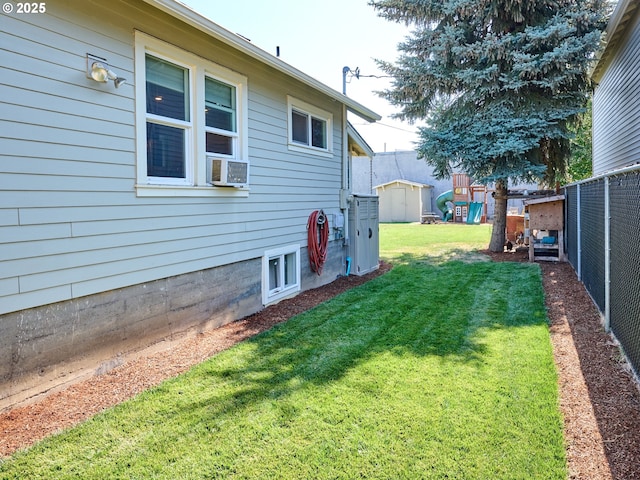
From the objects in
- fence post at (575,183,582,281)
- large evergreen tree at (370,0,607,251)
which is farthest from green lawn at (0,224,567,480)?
large evergreen tree at (370,0,607,251)

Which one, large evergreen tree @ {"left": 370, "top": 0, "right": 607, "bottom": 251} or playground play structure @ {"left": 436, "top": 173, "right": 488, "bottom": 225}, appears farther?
playground play structure @ {"left": 436, "top": 173, "right": 488, "bottom": 225}

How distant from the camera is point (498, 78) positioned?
33.6 feet

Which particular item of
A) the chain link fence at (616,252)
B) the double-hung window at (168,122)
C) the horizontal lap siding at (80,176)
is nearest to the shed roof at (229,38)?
the horizontal lap siding at (80,176)

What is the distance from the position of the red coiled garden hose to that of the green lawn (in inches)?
82.9

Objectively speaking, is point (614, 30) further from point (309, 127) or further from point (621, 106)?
point (309, 127)

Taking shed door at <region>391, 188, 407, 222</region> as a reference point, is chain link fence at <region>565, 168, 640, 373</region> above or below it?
below

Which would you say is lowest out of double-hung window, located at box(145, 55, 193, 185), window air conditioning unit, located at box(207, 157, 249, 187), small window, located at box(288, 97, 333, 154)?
window air conditioning unit, located at box(207, 157, 249, 187)

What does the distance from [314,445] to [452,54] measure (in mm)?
10682

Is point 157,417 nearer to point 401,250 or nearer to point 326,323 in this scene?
point 326,323

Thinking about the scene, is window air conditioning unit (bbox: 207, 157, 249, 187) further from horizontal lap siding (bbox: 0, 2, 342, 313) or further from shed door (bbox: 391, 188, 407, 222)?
shed door (bbox: 391, 188, 407, 222)

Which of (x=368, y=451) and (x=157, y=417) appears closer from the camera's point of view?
(x=368, y=451)

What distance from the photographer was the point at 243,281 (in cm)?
548

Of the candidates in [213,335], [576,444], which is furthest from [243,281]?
[576,444]

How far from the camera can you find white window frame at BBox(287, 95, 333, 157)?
651 centimetres
